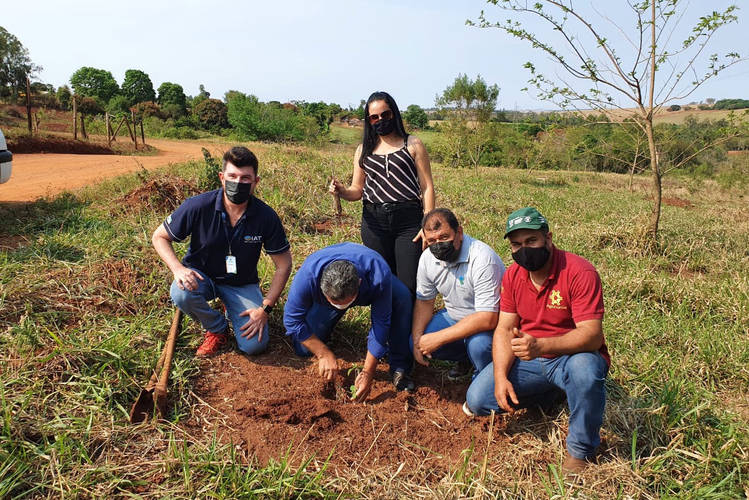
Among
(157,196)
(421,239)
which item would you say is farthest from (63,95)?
(421,239)

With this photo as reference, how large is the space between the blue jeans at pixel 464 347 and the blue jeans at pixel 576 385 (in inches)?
7.6

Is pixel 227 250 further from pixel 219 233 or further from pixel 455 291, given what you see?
pixel 455 291

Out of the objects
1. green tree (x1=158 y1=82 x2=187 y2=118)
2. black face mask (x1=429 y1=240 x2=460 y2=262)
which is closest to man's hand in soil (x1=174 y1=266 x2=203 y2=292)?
black face mask (x1=429 y1=240 x2=460 y2=262)

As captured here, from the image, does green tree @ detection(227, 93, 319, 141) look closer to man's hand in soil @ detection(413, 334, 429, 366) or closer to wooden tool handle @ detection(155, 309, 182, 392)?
wooden tool handle @ detection(155, 309, 182, 392)

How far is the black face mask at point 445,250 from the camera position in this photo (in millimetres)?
2885

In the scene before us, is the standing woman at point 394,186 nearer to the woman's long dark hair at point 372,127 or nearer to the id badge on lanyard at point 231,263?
the woman's long dark hair at point 372,127

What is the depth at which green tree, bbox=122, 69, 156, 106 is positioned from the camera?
4366 cm

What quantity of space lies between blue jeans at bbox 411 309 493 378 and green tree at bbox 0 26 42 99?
93.4 ft

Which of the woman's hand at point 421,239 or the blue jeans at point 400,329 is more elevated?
the woman's hand at point 421,239

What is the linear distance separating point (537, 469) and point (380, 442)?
32.2 inches

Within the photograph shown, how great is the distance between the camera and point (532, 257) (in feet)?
8.14

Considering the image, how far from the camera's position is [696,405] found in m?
2.80

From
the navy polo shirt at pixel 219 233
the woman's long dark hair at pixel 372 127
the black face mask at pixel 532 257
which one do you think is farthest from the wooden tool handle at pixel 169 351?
the black face mask at pixel 532 257

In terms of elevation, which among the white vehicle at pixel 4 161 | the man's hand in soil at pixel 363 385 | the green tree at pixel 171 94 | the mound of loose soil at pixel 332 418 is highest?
the green tree at pixel 171 94
